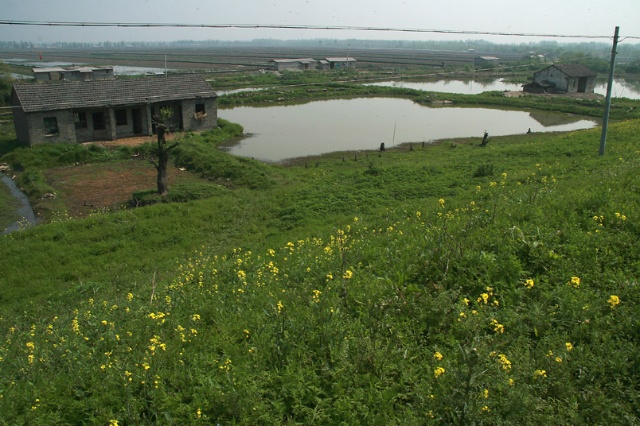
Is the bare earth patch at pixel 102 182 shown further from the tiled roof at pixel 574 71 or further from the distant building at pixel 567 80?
the tiled roof at pixel 574 71

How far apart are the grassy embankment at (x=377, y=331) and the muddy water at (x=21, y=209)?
613 centimetres

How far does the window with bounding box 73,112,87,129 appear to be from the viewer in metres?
27.7

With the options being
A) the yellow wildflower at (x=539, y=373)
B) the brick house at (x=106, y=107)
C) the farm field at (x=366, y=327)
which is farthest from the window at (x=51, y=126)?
the yellow wildflower at (x=539, y=373)

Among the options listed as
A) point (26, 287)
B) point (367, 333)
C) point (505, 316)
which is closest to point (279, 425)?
point (367, 333)

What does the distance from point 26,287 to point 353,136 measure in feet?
79.6

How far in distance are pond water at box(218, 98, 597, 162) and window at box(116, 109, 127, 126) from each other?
7307mm

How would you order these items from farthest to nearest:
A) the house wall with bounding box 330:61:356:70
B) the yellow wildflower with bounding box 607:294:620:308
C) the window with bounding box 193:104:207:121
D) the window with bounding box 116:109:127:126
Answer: the house wall with bounding box 330:61:356:70 → the window with bounding box 193:104:207:121 → the window with bounding box 116:109:127:126 → the yellow wildflower with bounding box 607:294:620:308

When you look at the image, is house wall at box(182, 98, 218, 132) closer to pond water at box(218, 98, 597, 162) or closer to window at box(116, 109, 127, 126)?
pond water at box(218, 98, 597, 162)

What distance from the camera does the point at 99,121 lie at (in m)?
28.9

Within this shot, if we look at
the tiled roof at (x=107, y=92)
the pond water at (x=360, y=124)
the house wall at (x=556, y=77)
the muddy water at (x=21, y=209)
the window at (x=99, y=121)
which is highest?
the house wall at (x=556, y=77)

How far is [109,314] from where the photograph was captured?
291 inches

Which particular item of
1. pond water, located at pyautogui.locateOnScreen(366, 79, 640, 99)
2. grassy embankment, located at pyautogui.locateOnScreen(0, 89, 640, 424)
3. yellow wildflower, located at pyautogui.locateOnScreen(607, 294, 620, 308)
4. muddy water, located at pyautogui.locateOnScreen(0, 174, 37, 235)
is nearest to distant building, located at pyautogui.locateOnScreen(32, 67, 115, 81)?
pond water, located at pyautogui.locateOnScreen(366, 79, 640, 99)

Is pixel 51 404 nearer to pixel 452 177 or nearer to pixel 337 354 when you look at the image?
pixel 337 354

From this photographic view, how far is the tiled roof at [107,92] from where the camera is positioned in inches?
1029
